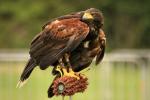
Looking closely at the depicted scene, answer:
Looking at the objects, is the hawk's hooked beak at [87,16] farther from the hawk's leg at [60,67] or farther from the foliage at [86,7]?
the foliage at [86,7]

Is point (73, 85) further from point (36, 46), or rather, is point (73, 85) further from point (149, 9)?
point (149, 9)

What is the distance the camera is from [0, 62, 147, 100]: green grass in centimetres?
869

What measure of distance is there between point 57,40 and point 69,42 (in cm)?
11

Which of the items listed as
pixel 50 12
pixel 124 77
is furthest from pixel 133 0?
pixel 124 77

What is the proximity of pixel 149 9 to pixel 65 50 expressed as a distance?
→ 379 inches

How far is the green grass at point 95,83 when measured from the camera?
8688 mm

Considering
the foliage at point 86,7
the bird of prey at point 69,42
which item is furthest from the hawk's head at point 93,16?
the foliage at point 86,7

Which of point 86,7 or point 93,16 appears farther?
point 86,7

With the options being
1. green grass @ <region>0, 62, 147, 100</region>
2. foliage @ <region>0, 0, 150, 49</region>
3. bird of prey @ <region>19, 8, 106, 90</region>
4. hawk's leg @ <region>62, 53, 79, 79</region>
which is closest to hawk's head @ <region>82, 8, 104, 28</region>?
bird of prey @ <region>19, 8, 106, 90</region>

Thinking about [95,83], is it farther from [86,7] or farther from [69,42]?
[69,42]

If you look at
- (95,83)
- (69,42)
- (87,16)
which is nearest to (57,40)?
(69,42)

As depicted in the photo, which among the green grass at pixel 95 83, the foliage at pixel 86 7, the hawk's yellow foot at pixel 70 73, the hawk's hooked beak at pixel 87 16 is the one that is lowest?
the hawk's yellow foot at pixel 70 73

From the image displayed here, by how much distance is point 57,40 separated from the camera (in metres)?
3.63

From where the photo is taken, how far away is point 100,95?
8789 mm
